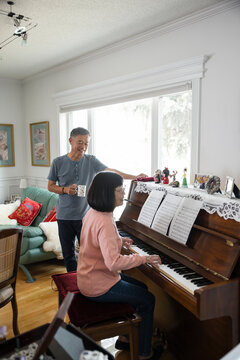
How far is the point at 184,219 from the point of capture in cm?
184

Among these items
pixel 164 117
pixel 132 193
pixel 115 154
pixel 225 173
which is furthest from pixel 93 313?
pixel 115 154

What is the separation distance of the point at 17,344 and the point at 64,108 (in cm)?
376

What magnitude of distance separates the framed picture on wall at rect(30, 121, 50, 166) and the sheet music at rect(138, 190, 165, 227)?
10.2 feet

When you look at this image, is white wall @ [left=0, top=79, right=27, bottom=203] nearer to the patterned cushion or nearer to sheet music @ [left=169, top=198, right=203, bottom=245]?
the patterned cushion

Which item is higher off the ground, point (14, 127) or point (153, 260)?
point (14, 127)

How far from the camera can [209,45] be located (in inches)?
102

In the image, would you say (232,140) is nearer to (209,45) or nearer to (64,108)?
(209,45)

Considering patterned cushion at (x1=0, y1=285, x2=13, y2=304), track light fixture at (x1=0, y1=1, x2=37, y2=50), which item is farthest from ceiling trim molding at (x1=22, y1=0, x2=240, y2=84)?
patterned cushion at (x1=0, y1=285, x2=13, y2=304)

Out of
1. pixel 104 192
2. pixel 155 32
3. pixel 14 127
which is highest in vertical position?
pixel 155 32

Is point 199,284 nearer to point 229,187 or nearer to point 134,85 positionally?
point 229,187

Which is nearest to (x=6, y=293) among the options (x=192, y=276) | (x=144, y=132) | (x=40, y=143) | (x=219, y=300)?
(x=192, y=276)

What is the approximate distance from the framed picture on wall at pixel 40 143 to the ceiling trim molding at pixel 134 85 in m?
0.72

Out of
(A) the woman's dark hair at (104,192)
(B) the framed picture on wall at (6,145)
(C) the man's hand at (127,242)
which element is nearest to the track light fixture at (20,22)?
(A) the woman's dark hair at (104,192)

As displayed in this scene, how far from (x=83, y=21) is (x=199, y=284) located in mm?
2541
